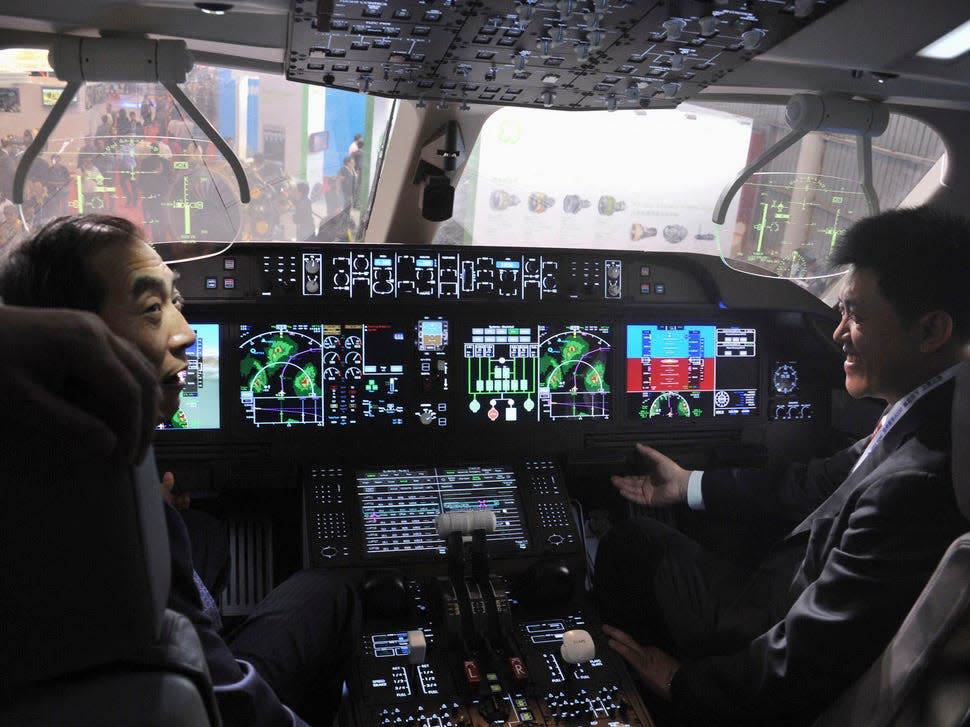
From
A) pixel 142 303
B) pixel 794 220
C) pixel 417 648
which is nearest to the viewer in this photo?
pixel 142 303

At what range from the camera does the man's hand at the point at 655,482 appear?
269cm

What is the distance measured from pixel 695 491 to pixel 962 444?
1253mm

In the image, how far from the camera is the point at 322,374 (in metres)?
2.68

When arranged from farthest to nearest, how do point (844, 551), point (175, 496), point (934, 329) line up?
point (175, 496) → point (934, 329) → point (844, 551)

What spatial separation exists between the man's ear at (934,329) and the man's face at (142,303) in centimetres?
141

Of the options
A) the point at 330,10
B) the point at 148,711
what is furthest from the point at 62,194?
the point at 148,711

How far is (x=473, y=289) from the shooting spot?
9.02 ft

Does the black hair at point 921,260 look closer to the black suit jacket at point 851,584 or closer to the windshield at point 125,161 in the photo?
the black suit jacket at point 851,584

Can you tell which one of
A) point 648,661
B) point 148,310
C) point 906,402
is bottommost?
point 648,661

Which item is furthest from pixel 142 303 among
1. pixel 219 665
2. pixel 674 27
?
pixel 674 27

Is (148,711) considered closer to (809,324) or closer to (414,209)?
(414,209)

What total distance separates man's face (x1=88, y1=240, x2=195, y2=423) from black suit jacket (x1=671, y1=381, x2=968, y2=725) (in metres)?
1.19

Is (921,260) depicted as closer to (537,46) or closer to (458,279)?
(537,46)

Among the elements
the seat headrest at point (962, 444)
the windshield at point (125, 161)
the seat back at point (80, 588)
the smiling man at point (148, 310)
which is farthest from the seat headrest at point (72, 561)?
the windshield at point (125, 161)
